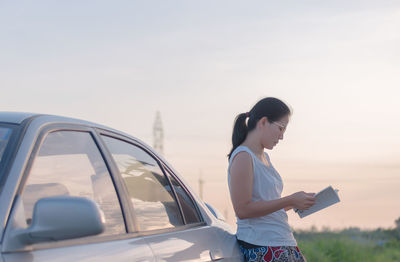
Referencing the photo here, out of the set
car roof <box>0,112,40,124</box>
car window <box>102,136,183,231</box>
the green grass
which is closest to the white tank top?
car window <box>102,136,183,231</box>

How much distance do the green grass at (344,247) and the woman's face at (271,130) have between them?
1001 cm

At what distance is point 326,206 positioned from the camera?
498cm

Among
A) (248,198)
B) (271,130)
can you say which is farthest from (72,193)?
(271,130)

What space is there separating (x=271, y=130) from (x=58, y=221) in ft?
8.73

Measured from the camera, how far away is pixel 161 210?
4211 millimetres

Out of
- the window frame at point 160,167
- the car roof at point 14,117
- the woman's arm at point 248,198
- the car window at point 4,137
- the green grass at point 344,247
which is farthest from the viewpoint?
the green grass at point 344,247

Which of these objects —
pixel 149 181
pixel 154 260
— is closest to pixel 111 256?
pixel 154 260

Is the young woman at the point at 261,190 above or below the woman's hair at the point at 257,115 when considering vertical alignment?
below

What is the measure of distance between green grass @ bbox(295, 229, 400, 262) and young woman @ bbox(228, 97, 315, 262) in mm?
9953

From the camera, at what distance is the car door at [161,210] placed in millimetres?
3874

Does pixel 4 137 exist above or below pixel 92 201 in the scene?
above

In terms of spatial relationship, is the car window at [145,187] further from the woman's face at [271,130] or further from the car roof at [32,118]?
the woman's face at [271,130]

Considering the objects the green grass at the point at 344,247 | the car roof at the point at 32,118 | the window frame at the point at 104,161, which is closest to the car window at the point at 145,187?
the window frame at the point at 104,161

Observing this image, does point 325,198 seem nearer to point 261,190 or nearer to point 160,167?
point 261,190
